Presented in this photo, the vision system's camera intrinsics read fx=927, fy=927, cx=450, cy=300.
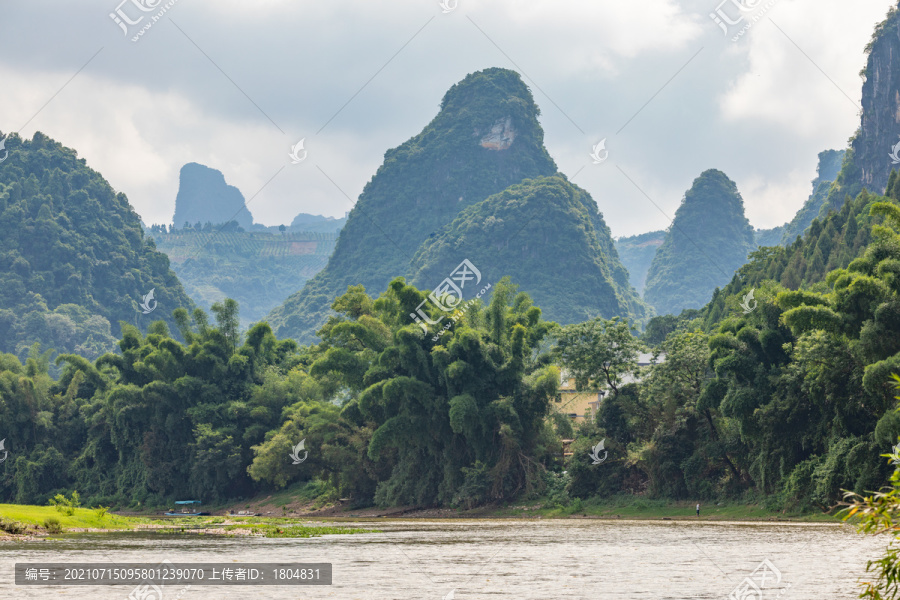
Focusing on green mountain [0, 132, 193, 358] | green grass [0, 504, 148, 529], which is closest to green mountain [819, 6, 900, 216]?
green grass [0, 504, 148, 529]

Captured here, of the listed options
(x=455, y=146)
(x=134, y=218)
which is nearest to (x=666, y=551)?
(x=134, y=218)

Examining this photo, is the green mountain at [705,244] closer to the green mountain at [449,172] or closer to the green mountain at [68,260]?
the green mountain at [449,172]

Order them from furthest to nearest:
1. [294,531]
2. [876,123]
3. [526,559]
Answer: [876,123] < [294,531] < [526,559]

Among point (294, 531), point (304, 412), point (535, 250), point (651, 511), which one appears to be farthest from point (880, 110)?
point (294, 531)

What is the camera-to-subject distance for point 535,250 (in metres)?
131

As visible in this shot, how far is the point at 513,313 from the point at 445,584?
28.3m

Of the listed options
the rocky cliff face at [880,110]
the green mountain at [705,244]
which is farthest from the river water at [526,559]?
the green mountain at [705,244]

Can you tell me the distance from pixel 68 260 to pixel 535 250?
62730 millimetres

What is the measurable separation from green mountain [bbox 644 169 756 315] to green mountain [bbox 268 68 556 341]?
35.5m

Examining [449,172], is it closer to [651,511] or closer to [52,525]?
[651,511]

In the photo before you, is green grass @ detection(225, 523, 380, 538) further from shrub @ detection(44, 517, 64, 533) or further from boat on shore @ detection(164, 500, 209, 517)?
boat on shore @ detection(164, 500, 209, 517)

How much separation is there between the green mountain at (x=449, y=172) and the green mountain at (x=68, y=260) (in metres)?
34.4

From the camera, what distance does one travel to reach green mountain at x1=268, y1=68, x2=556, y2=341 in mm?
161375

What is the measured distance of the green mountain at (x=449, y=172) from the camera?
161375 mm
